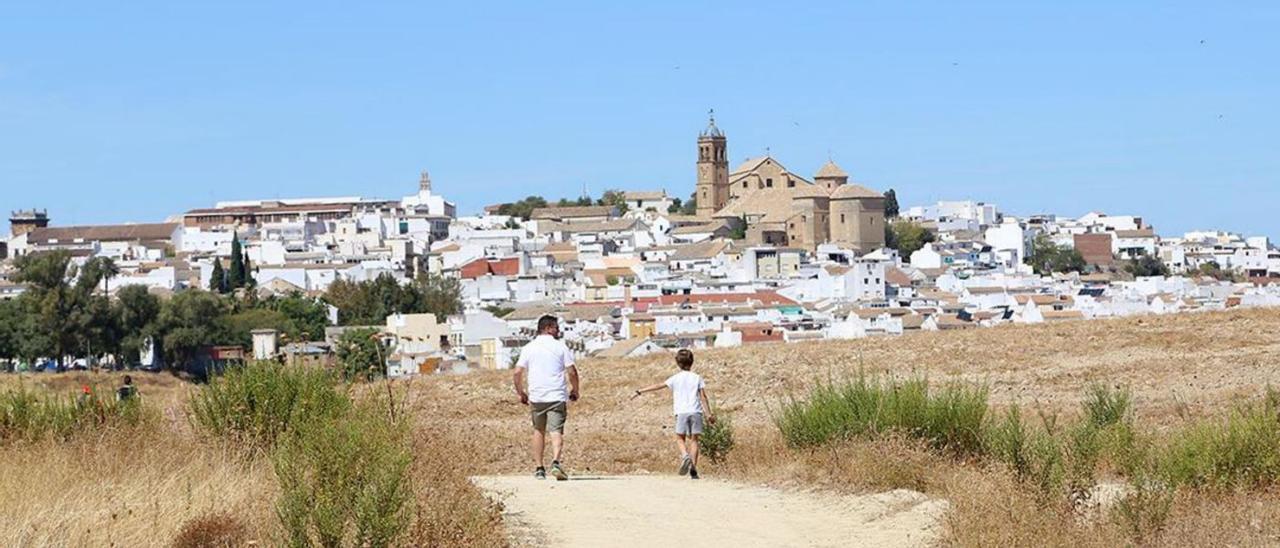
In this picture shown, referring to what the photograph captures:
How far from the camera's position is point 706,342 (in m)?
63.2

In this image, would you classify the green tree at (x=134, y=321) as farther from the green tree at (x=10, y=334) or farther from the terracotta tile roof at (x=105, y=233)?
the terracotta tile roof at (x=105, y=233)

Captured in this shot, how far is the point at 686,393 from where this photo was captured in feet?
41.3

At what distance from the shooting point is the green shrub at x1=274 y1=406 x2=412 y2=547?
7.32m

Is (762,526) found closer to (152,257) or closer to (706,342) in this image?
(706,342)

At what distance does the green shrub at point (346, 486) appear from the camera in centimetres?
732

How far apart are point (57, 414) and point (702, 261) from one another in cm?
10041

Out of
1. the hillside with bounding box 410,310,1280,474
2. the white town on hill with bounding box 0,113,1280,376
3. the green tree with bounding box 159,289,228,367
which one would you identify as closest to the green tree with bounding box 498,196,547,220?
the white town on hill with bounding box 0,113,1280,376

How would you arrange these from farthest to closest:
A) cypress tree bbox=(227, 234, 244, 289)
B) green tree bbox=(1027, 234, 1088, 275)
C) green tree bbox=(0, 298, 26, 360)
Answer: green tree bbox=(1027, 234, 1088, 275), cypress tree bbox=(227, 234, 244, 289), green tree bbox=(0, 298, 26, 360)

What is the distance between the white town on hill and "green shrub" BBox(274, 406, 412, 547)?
4704cm

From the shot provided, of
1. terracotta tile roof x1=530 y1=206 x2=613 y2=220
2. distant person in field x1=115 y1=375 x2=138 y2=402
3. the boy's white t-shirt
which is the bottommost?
the boy's white t-shirt

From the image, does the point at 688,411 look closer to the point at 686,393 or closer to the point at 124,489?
the point at 686,393

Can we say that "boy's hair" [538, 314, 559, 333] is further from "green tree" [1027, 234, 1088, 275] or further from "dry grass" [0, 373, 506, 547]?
"green tree" [1027, 234, 1088, 275]

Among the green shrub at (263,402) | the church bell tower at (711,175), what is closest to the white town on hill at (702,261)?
the church bell tower at (711,175)

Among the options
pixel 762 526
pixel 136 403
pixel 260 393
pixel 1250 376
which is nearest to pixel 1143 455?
pixel 762 526
